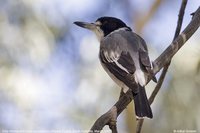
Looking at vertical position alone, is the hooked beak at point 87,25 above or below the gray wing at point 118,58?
below

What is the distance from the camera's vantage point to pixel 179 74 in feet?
17.3

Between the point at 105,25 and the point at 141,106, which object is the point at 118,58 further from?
the point at 105,25

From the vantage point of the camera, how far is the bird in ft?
11.7

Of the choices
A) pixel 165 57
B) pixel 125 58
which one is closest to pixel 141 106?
pixel 165 57

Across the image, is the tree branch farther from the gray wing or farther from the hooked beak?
the hooked beak

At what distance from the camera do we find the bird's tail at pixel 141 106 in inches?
134

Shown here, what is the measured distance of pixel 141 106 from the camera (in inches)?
136

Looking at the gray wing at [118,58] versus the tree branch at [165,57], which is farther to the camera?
the gray wing at [118,58]

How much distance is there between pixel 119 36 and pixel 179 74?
108 centimetres

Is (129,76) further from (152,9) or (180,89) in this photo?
(152,9)

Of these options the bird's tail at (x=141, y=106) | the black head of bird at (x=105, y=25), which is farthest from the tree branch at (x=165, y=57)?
the black head of bird at (x=105, y=25)

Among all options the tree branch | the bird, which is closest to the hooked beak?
the bird

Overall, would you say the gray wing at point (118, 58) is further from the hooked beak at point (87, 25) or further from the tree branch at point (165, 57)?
the hooked beak at point (87, 25)

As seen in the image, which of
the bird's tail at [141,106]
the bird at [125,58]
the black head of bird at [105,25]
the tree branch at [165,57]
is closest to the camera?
the tree branch at [165,57]
